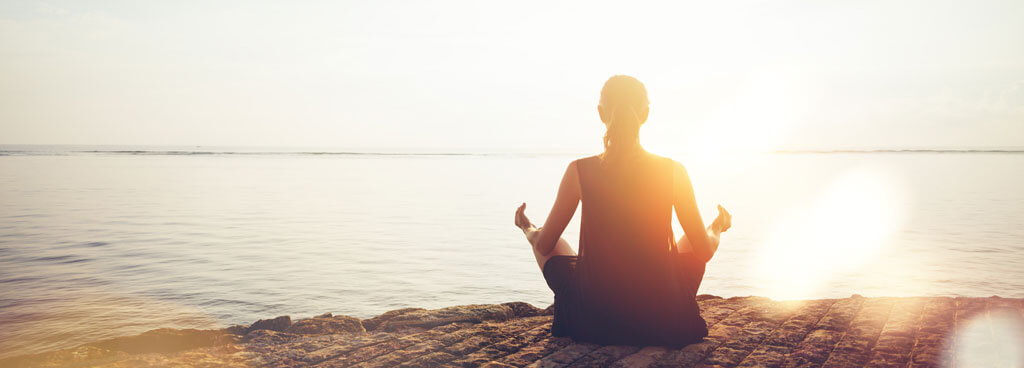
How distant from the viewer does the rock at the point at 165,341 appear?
16.6 ft

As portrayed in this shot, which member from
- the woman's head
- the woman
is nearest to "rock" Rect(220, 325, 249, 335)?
the woman

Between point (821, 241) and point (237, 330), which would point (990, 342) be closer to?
point (237, 330)

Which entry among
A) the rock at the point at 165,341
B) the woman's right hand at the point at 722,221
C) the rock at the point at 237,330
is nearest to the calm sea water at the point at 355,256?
the rock at the point at 237,330

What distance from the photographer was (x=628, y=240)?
171 inches

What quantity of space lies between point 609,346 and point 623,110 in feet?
5.38

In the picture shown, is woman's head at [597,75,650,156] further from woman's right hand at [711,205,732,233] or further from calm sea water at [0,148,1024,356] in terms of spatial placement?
calm sea water at [0,148,1024,356]

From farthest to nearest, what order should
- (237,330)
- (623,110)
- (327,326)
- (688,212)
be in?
(237,330) < (327,326) < (688,212) < (623,110)

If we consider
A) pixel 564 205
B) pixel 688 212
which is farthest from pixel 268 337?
pixel 688 212

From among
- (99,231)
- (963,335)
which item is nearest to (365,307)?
(963,335)

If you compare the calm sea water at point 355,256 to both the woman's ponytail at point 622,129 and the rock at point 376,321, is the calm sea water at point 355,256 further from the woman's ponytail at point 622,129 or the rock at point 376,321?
the woman's ponytail at point 622,129

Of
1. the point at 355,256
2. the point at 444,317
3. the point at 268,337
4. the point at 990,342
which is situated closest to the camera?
the point at 990,342

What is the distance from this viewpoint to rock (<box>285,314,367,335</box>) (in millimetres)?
5789

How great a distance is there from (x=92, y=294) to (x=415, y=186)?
23807 millimetres

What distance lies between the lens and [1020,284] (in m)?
10.3
